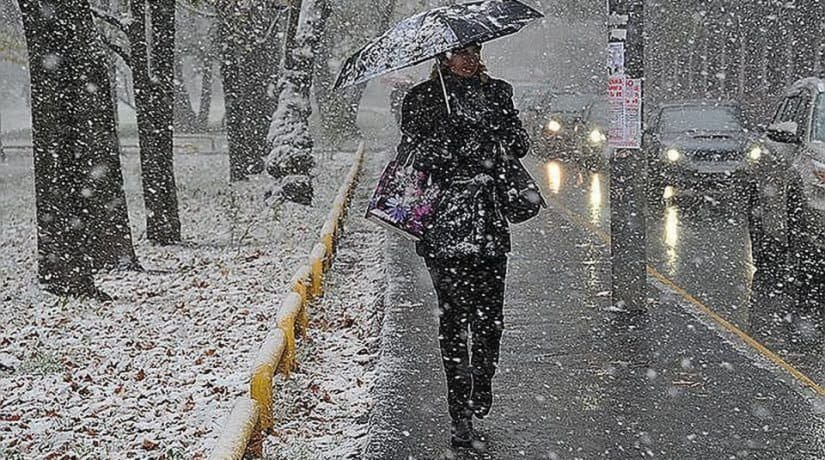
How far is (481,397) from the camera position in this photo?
20.1ft

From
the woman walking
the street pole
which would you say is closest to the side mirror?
the street pole

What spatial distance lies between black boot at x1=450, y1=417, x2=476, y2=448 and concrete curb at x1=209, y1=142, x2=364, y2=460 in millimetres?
959

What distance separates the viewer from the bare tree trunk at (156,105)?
14500mm

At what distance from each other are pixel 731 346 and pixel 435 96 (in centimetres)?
330

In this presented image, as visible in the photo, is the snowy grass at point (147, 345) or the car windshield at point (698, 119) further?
the car windshield at point (698, 119)

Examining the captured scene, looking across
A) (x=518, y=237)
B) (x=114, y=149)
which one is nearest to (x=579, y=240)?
(x=518, y=237)

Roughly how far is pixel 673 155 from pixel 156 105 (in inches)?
301

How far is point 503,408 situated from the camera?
675 centimetres

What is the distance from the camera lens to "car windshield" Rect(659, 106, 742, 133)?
18.6m

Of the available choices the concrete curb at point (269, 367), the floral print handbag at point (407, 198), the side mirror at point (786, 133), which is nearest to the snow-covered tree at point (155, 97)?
the concrete curb at point (269, 367)

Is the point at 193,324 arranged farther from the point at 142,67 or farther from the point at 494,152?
the point at 142,67

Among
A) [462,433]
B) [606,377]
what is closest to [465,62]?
[462,433]

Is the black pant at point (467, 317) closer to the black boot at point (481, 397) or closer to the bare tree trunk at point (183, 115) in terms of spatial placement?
the black boot at point (481, 397)

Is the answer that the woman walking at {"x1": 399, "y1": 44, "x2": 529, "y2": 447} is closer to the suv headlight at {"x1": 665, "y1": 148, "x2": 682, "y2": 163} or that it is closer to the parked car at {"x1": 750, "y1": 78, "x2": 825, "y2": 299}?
the parked car at {"x1": 750, "y1": 78, "x2": 825, "y2": 299}
